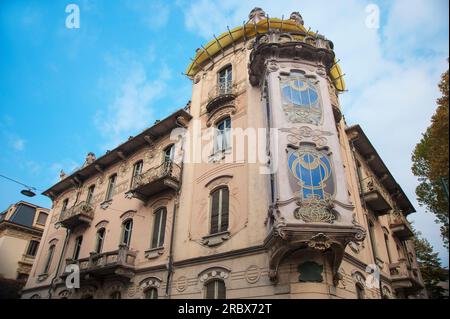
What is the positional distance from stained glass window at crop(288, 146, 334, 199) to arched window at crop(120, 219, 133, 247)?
10.3 m

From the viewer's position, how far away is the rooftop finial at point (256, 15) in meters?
18.6

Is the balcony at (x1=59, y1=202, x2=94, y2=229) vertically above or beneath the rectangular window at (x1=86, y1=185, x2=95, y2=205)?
beneath

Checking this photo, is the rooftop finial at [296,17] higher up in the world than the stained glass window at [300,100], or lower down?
higher up

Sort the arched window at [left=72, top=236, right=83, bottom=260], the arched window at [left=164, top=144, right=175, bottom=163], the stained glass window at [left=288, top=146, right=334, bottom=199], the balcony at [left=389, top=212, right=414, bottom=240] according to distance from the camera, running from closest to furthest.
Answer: the stained glass window at [left=288, top=146, right=334, bottom=199]
the arched window at [left=164, top=144, right=175, bottom=163]
the balcony at [left=389, top=212, right=414, bottom=240]
the arched window at [left=72, top=236, right=83, bottom=260]

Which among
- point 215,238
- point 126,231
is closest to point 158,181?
point 126,231

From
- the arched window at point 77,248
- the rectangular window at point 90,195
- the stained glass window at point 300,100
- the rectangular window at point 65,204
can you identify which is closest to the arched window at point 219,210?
the stained glass window at point 300,100

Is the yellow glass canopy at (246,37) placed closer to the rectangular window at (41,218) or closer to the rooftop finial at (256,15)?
the rooftop finial at (256,15)

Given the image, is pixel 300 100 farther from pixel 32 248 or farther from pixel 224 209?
pixel 32 248

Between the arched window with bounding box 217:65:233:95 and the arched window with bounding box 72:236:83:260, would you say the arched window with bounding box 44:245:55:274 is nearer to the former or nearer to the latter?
the arched window with bounding box 72:236:83:260

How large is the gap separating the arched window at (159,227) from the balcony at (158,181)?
116cm

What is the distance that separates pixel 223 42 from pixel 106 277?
14600 mm

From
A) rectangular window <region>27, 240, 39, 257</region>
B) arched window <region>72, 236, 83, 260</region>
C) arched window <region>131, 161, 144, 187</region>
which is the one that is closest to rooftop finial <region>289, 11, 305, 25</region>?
arched window <region>131, 161, 144, 187</region>

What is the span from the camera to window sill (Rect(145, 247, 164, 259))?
48.2 ft

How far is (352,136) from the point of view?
1731 centimetres
